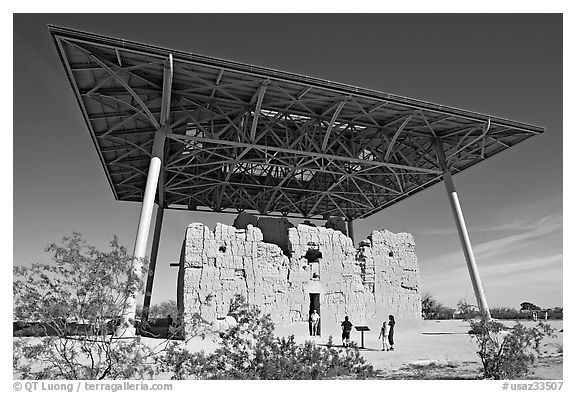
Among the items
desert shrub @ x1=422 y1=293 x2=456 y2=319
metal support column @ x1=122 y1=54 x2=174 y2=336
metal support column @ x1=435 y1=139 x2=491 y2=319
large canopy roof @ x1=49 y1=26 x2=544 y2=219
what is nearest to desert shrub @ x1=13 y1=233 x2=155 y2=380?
metal support column @ x1=122 y1=54 x2=174 y2=336

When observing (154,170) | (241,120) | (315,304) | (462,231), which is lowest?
(315,304)

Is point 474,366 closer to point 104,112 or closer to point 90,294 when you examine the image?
point 90,294

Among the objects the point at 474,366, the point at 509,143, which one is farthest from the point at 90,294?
the point at 509,143

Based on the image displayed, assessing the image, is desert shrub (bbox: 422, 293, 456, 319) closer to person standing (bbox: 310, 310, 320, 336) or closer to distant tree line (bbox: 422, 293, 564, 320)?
distant tree line (bbox: 422, 293, 564, 320)

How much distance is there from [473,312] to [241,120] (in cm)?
1259

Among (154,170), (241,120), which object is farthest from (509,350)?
(241,120)

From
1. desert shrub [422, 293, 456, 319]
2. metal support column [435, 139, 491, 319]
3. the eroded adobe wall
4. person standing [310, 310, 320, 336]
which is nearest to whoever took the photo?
the eroded adobe wall

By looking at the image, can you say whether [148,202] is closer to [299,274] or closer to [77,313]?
[299,274]

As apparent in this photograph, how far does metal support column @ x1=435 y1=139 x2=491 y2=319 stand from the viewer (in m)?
20.0

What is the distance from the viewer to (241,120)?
19.8 m

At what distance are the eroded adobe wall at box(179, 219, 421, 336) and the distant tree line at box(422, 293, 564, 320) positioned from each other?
3.32m

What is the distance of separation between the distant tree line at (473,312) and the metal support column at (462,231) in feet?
4.54

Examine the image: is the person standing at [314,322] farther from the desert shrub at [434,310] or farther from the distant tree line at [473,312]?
the desert shrub at [434,310]
